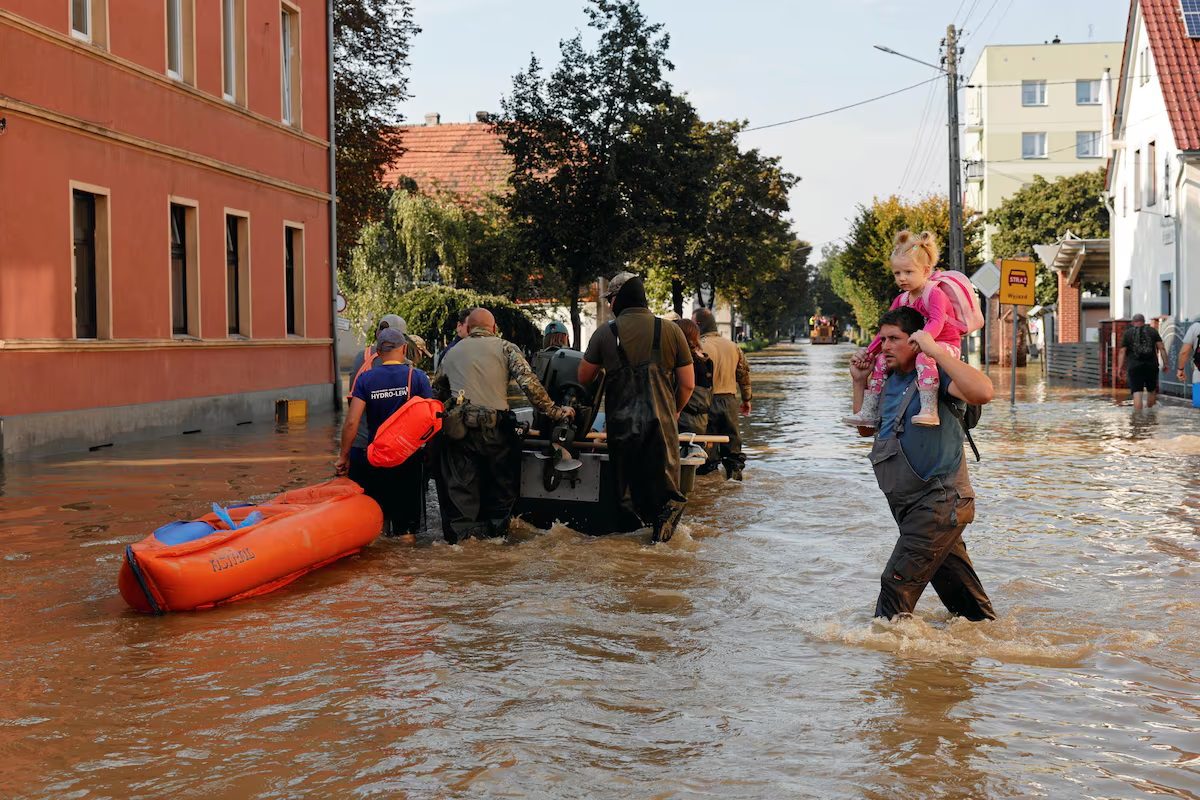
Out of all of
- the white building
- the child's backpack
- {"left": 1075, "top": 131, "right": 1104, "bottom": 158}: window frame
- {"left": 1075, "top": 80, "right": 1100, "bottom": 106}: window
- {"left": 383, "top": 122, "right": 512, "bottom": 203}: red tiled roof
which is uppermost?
{"left": 1075, "top": 80, "right": 1100, "bottom": 106}: window

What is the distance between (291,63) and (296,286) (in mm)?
4160

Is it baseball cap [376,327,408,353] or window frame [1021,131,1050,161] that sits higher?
window frame [1021,131,1050,161]

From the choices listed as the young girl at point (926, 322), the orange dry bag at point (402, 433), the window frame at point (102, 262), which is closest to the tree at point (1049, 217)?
the window frame at point (102, 262)

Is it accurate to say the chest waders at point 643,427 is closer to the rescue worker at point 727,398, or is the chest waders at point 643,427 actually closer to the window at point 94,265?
the rescue worker at point 727,398

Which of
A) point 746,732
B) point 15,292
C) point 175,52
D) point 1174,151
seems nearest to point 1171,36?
point 1174,151

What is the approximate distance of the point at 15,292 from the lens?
54.9 feet

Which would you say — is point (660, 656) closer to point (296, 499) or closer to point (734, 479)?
point (296, 499)

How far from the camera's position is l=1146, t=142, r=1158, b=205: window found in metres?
34.5

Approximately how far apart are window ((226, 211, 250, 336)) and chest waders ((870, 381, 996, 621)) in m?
19.1

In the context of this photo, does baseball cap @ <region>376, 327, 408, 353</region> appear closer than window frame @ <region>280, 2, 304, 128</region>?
Yes

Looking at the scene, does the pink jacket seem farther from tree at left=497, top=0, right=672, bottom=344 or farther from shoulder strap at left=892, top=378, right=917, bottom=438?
tree at left=497, top=0, right=672, bottom=344

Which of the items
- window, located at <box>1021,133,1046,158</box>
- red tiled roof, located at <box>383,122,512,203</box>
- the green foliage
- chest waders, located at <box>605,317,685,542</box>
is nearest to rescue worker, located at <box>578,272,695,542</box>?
chest waders, located at <box>605,317,685,542</box>

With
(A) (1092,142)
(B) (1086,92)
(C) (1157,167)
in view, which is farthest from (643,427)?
(B) (1086,92)

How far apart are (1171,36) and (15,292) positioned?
91.1 ft
